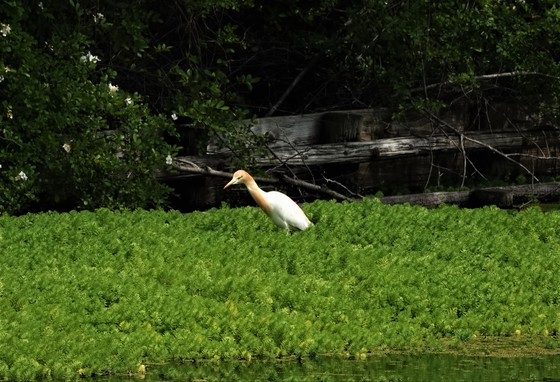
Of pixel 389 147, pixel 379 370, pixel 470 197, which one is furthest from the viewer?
pixel 389 147

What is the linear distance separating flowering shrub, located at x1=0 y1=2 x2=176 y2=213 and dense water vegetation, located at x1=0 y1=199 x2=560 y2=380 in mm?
1511

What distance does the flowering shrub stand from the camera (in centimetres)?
1655

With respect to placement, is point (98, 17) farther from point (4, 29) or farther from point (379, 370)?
point (379, 370)

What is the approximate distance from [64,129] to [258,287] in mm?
6506

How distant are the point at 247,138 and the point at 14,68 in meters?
3.32

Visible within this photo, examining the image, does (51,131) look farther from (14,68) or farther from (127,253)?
(127,253)

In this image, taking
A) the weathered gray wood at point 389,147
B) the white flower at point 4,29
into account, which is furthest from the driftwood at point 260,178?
the white flower at point 4,29

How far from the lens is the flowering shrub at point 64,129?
16547mm

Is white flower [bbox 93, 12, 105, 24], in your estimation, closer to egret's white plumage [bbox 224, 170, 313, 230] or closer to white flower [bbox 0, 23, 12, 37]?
white flower [bbox 0, 23, 12, 37]

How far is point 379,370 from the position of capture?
9766mm

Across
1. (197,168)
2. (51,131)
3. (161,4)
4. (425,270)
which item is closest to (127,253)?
(425,270)

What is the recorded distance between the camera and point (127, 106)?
17281mm

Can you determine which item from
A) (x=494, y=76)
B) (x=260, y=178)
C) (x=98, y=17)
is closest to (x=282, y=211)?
(x=260, y=178)

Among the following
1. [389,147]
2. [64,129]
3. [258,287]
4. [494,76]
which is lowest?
[258,287]
